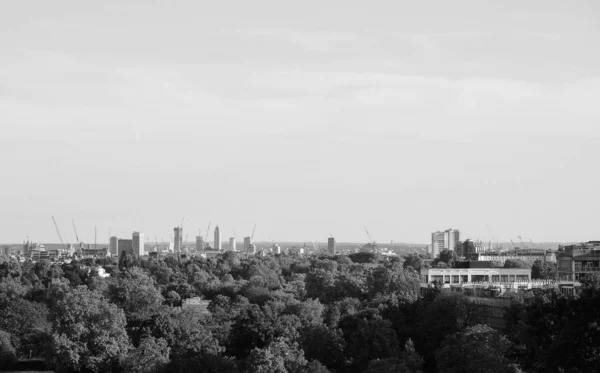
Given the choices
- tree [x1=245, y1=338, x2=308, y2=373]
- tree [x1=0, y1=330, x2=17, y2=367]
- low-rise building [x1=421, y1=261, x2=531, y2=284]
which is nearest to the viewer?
tree [x1=245, y1=338, x2=308, y2=373]

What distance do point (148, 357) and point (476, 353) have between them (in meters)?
21.0

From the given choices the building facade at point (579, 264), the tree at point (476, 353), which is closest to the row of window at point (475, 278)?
the building facade at point (579, 264)

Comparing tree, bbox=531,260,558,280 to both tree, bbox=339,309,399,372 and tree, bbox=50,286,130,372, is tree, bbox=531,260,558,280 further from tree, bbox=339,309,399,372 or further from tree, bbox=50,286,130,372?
tree, bbox=50,286,130,372

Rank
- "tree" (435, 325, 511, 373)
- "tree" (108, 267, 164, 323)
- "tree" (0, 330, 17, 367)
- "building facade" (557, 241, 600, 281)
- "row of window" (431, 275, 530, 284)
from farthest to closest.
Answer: "row of window" (431, 275, 530, 284), "building facade" (557, 241, 600, 281), "tree" (108, 267, 164, 323), "tree" (0, 330, 17, 367), "tree" (435, 325, 511, 373)

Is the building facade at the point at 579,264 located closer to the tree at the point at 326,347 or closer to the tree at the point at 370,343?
the tree at the point at 370,343

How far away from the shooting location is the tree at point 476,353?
58.0 m

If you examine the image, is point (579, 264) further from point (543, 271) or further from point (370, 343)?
point (370, 343)

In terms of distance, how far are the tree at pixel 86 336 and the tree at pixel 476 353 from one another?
24.2 m

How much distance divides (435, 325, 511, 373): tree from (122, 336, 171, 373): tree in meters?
16.3

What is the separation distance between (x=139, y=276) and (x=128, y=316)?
93.4 ft

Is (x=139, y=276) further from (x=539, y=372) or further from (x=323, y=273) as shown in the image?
(x=539, y=372)

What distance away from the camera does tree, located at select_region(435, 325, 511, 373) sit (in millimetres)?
57969

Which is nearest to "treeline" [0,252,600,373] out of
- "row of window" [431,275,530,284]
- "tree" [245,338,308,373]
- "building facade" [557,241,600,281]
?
"tree" [245,338,308,373]

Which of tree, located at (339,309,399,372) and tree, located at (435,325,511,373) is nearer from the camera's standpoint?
tree, located at (435,325,511,373)
